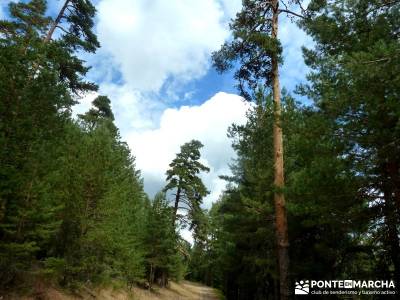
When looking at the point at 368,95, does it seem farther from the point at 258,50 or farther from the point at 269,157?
the point at 269,157

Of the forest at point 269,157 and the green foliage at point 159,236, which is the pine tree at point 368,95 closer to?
the forest at point 269,157

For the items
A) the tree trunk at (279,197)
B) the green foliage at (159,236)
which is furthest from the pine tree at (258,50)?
the green foliage at (159,236)

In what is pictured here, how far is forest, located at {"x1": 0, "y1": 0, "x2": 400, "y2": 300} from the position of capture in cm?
847

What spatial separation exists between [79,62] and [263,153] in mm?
11715

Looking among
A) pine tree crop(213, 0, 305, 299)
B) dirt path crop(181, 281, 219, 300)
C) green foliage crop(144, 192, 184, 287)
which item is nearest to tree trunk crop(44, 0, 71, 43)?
pine tree crop(213, 0, 305, 299)

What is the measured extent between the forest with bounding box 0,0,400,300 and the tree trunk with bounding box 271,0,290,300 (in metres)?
0.04

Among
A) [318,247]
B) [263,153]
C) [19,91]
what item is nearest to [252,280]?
[263,153]

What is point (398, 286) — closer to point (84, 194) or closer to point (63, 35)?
point (84, 194)

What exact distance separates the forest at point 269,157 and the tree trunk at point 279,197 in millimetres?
42

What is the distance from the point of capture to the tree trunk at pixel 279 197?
33.3ft

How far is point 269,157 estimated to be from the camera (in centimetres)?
1995

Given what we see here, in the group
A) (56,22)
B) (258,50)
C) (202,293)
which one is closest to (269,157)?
(258,50)

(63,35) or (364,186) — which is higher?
(63,35)

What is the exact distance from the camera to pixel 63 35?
20.2 meters
